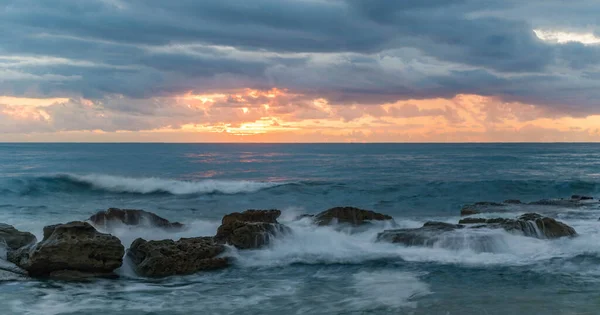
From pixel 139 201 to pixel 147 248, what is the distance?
22.6m

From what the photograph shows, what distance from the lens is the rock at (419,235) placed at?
17234mm

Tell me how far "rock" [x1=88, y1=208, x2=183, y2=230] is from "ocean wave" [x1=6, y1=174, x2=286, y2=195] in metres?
19.1

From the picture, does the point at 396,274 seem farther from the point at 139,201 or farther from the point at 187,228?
the point at 139,201

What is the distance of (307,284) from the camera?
43.7 ft

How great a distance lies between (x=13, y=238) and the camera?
632 inches

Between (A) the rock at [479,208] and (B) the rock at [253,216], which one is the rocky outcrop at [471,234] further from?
(A) the rock at [479,208]

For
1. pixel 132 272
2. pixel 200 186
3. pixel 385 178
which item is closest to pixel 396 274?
pixel 132 272

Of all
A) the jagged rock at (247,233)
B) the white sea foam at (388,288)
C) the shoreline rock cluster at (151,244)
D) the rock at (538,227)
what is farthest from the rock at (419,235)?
the jagged rock at (247,233)

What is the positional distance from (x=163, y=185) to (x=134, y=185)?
8.72ft

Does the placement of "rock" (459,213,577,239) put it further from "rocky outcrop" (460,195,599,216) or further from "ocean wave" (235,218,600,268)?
"rocky outcrop" (460,195,599,216)

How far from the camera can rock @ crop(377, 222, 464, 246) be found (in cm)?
1723

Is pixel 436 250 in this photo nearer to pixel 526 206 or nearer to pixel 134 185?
pixel 526 206

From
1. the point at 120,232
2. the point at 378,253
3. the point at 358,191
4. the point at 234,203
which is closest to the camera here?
the point at 378,253

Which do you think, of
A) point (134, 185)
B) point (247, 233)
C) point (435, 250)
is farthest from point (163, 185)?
point (435, 250)
